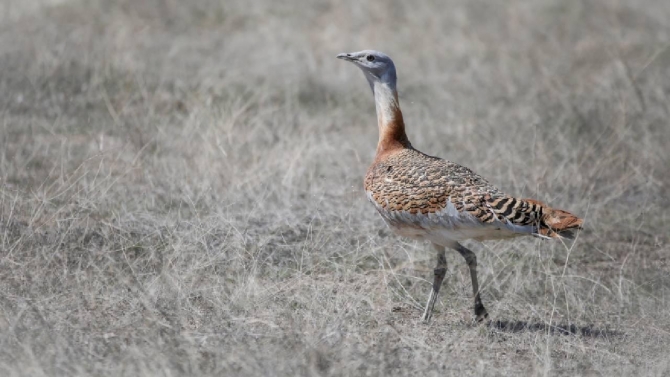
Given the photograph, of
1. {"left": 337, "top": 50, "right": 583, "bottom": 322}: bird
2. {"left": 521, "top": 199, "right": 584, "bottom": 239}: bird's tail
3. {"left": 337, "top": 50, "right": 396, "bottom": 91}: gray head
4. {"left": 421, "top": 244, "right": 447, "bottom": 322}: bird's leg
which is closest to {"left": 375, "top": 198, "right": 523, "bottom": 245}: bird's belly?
{"left": 337, "top": 50, "right": 583, "bottom": 322}: bird

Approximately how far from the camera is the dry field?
4.14m

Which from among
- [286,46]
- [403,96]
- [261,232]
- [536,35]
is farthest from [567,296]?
[536,35]

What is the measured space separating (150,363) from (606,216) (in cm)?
364

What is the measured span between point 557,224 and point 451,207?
470 millimetres

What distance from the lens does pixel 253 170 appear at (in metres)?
6.01

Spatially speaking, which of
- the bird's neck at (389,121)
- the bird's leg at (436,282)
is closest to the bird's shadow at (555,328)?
the bird's leg at (436,282)

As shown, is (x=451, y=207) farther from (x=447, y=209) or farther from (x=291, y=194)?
(x=291, y=194)

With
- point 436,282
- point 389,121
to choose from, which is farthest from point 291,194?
point 436,282

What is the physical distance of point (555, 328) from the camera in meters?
4.57

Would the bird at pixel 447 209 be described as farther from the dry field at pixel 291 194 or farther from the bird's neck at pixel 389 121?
the dry field at pixel 291 194

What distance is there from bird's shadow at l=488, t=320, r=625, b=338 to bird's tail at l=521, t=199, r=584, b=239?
1.69 feet

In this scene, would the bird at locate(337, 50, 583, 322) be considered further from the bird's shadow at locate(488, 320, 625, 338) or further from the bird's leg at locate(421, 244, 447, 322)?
the bird's shadow at locate(488, 320, 625, 338)

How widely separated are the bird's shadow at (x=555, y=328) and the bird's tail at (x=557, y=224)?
0.51 m

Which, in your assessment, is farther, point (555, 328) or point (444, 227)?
point (555, 328)
